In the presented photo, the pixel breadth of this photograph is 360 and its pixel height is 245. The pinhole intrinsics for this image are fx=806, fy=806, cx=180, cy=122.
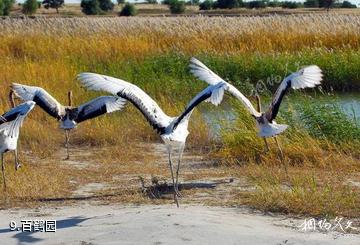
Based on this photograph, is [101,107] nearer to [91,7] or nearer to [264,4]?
[91,7]

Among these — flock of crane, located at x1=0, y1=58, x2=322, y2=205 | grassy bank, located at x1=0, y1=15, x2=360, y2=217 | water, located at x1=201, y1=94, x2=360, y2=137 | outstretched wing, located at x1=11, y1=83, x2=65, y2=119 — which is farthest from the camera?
water, located at x1=201, y1=94, x2=360, y2=137

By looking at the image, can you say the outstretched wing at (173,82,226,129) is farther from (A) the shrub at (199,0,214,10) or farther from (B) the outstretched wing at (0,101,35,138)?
(A) the shrub at (199,0,214,10)

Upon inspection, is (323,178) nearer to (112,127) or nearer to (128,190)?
(128,190)

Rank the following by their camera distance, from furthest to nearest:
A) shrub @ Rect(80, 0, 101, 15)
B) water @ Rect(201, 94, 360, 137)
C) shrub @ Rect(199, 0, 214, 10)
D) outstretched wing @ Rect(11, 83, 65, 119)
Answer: shrub @ Rect(199, 0, 214, 10), shrub @ Rect(80, 0, 101, 15), water @ Rect(201, 94, 360, 137), outstretched wing @ Rect(11, 83, 65, 119)

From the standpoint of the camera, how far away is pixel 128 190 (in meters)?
8.88

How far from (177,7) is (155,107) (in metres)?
55.1

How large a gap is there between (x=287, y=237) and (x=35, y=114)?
7.98m

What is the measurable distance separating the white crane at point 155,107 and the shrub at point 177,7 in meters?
54.0

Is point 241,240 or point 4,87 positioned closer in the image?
point 241,240

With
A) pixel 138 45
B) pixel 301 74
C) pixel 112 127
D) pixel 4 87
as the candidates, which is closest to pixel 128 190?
pixel 301 74

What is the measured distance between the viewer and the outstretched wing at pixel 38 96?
33.1ft

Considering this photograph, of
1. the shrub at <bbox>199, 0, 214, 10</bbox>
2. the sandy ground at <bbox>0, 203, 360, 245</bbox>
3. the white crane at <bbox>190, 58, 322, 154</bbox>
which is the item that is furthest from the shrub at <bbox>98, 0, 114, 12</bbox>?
the sandy ground at <bbox>0, 203, 360, 245</bbox>

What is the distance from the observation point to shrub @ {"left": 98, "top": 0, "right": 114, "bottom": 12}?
209ft

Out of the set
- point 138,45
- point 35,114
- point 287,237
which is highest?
point 138,45
